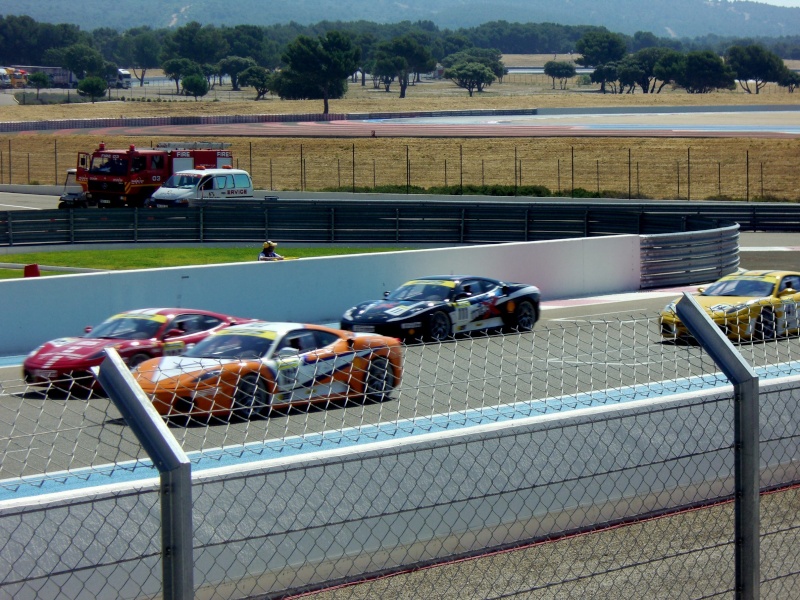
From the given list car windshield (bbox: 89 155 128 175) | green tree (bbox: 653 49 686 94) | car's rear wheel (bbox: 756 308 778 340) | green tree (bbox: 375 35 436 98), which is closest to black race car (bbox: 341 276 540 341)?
car's rear wheel (bbox: 756 308 778 340)

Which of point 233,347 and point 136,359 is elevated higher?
point 233,347

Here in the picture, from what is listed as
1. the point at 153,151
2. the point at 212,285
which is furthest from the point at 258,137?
the point at 212,285

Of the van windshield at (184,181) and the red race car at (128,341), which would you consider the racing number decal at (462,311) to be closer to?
the red race car at (128,341)

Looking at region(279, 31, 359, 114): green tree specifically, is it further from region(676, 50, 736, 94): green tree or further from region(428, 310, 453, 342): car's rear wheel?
region(428, 310, 453, 342): car's rear wheel

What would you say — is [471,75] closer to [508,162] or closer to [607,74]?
[607,74]

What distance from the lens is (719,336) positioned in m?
4.82

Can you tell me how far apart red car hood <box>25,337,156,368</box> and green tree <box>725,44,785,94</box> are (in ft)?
495

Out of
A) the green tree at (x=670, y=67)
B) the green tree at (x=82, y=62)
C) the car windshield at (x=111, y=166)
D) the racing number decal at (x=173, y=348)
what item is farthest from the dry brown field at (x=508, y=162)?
the green tree at (x=82, y=62)

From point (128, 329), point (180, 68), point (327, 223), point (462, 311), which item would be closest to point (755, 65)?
point (180, 68)

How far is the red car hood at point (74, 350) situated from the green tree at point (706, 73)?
139 metres

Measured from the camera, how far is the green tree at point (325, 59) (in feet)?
368

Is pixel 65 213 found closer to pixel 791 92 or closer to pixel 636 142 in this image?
pixel 636 142

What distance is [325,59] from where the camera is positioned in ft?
368

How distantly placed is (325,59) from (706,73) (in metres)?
57.0
